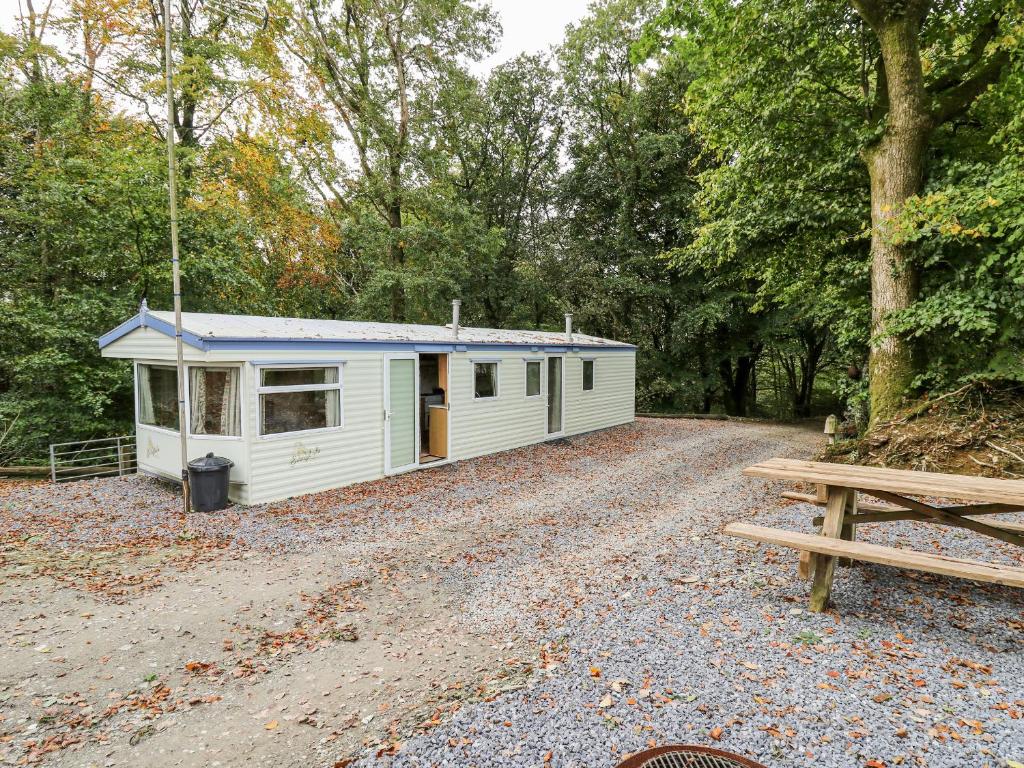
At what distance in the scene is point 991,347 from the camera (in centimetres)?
689

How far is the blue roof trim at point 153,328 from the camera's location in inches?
244

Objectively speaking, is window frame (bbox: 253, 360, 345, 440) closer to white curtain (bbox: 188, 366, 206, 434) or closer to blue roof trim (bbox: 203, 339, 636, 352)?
blue roof trim (bbox: 203, 339, 636, 352)

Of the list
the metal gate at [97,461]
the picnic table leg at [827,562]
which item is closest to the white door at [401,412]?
the metal gate at [97,461]

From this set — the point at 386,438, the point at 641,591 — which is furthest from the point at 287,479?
the point at 641,591

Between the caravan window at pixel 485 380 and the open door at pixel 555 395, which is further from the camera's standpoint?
the open door at pixel 555 395

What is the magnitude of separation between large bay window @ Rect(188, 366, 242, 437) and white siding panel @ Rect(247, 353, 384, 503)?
0.95 feet

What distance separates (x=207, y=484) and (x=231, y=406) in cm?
104

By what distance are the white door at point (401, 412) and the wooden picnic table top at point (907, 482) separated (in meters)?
5.92

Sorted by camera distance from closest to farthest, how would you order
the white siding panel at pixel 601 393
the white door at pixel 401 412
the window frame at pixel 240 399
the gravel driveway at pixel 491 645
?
the gravel driveway at pixel 491 645, the window frame at pixel 240 399, the white door at pixel 401 412, the white siding panel at pixel 601 393

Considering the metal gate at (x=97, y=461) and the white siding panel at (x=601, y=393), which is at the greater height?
the white siding panel at (x=601, y=393)

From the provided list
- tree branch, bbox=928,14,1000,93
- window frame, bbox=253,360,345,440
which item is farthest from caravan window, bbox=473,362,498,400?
tree branch, bbox=928,14,1000,93

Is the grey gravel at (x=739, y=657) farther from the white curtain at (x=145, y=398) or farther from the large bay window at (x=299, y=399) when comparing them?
the white curtain at (x=145, y=398)

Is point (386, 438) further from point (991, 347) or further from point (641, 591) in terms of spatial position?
Answer: point (991, 347)

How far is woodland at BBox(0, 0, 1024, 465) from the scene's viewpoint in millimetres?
7246
